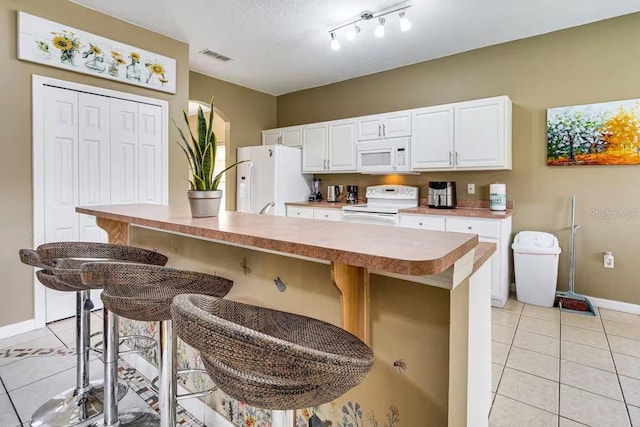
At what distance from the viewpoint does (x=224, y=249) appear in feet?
5.12

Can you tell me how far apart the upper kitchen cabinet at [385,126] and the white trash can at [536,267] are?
174 centimetres

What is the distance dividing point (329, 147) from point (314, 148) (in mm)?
274

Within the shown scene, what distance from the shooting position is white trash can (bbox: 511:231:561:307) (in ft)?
10.4

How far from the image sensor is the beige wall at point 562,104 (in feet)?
10.2

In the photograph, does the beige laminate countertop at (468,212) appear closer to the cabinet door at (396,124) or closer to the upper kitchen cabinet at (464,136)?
the upper kitchen cabinet at (464,136)

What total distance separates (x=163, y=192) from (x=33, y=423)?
231 cm

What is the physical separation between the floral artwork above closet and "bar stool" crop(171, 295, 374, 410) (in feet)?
10.2

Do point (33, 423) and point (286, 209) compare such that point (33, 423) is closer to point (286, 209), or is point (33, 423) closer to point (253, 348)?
point (253, 348)

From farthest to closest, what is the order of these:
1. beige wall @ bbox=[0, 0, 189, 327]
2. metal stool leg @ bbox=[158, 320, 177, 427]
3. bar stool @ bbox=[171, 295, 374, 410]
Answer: beige wall @ bbox=[0, 0, 189, 327], metal stool leg @ bbox=[158, 320, 177, 427], bar stool @ bbox=[171, 295, 374, 410]

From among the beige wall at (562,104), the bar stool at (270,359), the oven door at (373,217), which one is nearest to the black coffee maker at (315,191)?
the oven door at (373,217)

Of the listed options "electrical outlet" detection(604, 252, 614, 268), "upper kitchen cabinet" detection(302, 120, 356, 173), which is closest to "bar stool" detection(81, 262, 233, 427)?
"upper kitchen cabinet" detection(302, 120, 356, 173)

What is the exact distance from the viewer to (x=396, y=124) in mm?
4066

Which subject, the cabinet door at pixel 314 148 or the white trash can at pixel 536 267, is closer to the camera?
the white trash can at pixel 536 267

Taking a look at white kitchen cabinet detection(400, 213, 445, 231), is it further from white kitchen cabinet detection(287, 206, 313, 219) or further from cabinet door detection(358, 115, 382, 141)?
white kitchen cabinet detection(287, 206, 313, 219)
